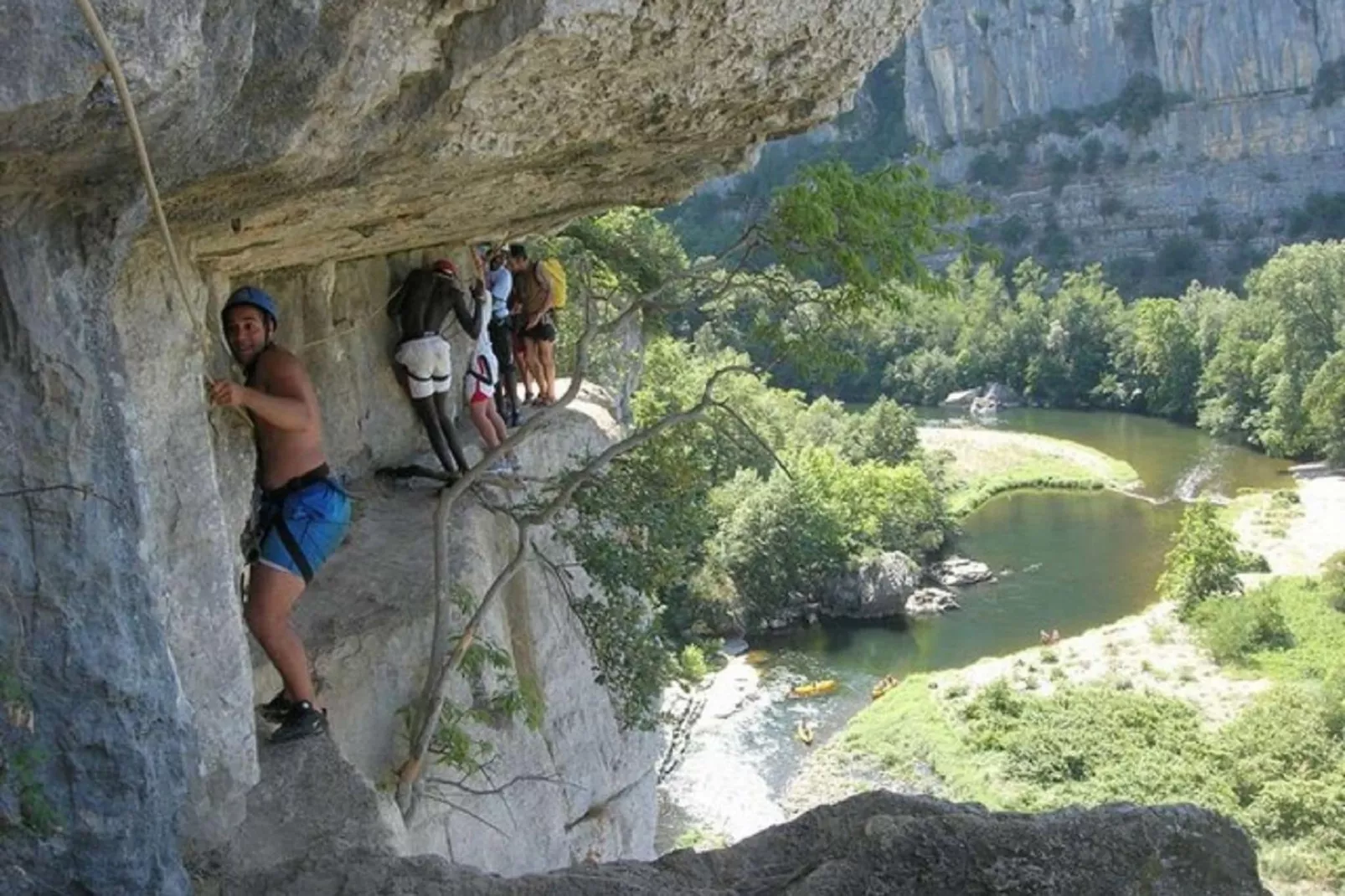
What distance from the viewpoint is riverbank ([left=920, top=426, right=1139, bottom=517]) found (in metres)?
40.1

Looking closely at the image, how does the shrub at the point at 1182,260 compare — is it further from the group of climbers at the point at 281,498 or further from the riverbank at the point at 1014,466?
the group of climbers at the point at 281,498

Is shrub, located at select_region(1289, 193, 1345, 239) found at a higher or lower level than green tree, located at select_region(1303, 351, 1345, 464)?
higher

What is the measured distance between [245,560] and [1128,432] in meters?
46.2

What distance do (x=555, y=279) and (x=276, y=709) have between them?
191 inches

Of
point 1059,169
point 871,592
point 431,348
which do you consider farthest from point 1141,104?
point 431,348

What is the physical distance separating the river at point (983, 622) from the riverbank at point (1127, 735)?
1018 millimetres

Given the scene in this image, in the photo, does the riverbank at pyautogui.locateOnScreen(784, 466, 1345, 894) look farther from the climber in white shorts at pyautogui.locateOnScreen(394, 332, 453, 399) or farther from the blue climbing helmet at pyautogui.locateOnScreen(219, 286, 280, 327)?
the blue climbing helmet at pyautogui.locateOnScreen(219, 286, 280, 327)

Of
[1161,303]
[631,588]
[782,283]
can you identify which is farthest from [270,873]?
[1161,303]

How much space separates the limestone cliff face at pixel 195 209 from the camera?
311 cm

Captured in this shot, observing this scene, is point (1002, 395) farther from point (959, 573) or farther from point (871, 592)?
point (871, 592)

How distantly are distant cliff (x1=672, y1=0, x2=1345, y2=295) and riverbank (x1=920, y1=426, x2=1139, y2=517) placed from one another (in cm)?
2425

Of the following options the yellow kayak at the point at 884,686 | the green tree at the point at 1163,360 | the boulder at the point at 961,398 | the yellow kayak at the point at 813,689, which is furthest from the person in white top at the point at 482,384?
the boulder at the point at 961,398

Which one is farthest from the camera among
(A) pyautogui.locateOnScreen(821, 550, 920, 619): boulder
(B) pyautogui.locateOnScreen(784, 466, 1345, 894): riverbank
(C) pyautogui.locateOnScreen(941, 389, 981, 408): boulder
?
(C) pyautogui.locateOnScreen(941, 389, 981, 408): boulder

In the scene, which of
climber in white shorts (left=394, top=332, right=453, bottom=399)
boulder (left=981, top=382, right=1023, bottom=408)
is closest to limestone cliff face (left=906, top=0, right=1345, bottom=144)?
boulder (left=981, top=382, right=1023, bottom=408)
